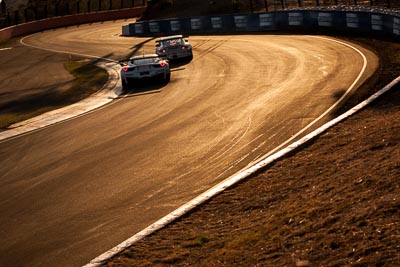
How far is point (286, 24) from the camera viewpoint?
44.0 m

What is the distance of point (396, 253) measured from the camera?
823 centimetres

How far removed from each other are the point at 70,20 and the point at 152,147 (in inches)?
2307

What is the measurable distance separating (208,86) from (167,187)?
493 inches

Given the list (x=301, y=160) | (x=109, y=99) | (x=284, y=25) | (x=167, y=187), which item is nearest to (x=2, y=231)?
(x=167, y=187)

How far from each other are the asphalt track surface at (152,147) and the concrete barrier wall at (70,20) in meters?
40.0

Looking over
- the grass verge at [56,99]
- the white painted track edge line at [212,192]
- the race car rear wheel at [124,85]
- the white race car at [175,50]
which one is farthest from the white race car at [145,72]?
the white painted track edge line at [212,192]

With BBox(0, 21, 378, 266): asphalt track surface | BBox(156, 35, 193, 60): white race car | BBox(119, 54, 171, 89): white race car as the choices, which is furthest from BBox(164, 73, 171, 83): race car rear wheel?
BBox(156, 35, 193, 60): white race car

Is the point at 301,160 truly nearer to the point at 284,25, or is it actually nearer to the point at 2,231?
the point at 2,231

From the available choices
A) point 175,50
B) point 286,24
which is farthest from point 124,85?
point 286,24

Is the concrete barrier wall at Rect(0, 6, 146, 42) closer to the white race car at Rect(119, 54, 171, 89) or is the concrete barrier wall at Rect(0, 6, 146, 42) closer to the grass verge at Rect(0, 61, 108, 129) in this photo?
the grass verge at Rect(0, 61, 108, 129)

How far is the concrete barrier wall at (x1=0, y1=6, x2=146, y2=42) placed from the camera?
226 ft

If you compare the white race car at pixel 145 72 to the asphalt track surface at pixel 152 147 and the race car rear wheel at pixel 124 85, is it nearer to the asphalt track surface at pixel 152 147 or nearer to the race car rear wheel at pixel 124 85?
the race car rear wheel at pixel 124 85

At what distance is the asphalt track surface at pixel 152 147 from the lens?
42.3 feet

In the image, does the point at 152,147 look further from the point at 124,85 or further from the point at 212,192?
the point at 124,85
